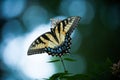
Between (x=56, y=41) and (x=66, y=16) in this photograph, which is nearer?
(x=56, y=41)

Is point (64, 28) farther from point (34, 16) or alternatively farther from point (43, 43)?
point (34, 16)

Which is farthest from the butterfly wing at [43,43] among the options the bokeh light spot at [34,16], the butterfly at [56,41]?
the bokeh light spot at [34,16]

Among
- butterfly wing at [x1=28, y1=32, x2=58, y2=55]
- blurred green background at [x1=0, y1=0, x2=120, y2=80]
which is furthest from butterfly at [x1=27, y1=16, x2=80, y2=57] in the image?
blurred green background at [x1=0, y1=0, x2=120, y2=80]

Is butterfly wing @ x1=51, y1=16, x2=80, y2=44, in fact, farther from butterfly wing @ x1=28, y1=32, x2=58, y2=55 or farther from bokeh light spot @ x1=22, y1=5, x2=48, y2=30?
bokeh light spot @ x1=22, y1=5, x2=48, y2=30

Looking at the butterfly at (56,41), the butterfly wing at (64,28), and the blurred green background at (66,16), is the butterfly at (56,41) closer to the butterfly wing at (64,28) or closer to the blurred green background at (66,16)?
the butterfly wing at (64,28)

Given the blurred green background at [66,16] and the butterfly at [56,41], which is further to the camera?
the blurred green background at [66,16]

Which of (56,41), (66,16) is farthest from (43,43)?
(66,16)

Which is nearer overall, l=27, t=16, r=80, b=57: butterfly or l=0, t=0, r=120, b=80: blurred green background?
l=27, t=16, r=80, b=57: butterfly

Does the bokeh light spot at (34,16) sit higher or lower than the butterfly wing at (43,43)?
higher

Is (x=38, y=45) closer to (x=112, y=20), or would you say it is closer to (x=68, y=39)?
(x=68, y=39)

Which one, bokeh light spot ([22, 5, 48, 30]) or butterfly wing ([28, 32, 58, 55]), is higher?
bokeh light spot ([22, 5, 48, 30])
